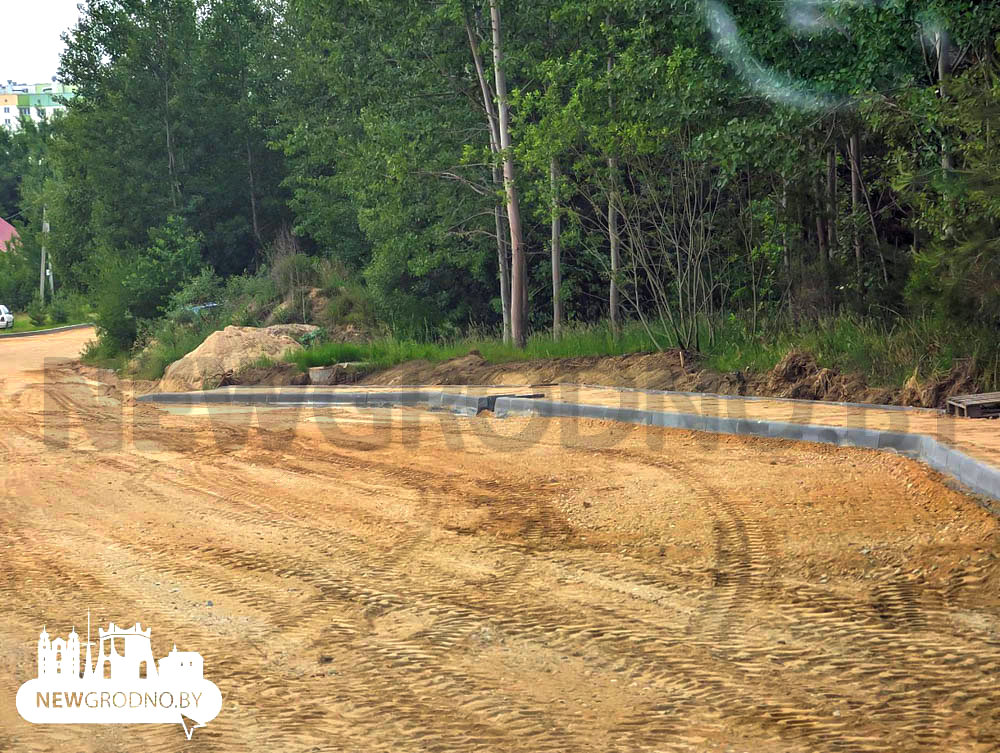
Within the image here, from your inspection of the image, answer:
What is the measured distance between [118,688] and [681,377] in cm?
1094

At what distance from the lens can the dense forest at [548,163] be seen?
13711mm

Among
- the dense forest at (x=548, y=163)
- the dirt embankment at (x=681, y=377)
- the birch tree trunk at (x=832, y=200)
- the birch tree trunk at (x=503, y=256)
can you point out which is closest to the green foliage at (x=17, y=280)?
the dense forest at (x=548, y=163)

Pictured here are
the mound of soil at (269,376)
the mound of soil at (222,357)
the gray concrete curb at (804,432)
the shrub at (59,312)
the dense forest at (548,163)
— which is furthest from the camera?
the shrub at (59,312)

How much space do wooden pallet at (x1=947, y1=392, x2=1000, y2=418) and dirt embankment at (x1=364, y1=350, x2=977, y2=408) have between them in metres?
0.70

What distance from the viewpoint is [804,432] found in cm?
1043

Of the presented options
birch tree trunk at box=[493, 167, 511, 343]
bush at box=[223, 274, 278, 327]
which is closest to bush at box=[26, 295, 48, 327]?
bush at box=[223, 274, 278, 327]

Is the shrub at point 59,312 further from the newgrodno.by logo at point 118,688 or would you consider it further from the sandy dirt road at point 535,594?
the newgrodno.by logo at point 118,688

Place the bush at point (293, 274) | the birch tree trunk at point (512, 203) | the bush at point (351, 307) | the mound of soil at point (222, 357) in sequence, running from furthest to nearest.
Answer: the bush at point (293, 274), the bush at point (351, 307), the birch tree trunk at point (512, 203), the mound of soil at point (222, 357)

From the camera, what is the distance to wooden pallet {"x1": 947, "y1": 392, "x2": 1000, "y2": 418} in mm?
10359

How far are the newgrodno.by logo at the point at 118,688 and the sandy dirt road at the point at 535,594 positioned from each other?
77mm

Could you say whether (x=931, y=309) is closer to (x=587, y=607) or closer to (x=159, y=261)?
(x=587, y=607)

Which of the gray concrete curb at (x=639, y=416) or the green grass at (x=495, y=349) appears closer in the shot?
the gray concrete curb at (x=639, y=416)

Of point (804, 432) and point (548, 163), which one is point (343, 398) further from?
point (804, 432)

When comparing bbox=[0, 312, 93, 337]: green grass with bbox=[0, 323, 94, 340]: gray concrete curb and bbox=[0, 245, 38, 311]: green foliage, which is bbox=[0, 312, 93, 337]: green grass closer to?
bbox=[0, 323, 94, 340]: gray concrete curb
